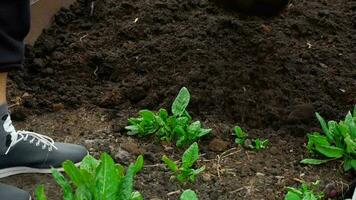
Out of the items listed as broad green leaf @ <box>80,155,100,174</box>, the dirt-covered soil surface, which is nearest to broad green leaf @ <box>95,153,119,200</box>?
broad green leaf @ <box>80,155,100,174</box>

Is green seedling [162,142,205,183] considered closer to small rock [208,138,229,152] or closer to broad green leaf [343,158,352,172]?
small rock [208,138,229,152]

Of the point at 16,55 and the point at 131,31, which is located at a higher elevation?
the point at 16,55

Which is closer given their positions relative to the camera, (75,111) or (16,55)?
(16,55)

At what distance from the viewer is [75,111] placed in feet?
8.34

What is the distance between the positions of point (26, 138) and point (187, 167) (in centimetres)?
50

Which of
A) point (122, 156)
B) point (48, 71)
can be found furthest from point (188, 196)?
point (48, 71)

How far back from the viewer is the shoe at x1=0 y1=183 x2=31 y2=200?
6.56 ft

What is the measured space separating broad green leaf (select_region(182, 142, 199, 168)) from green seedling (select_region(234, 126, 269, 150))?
Answer: 8.6 inches

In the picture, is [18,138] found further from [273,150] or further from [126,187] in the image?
[273,150]

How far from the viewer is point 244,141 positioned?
2.35 metres

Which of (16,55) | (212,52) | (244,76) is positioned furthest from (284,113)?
(16,55)

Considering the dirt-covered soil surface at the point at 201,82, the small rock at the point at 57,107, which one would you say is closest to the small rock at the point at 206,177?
the dirt-covered soil surface at the point at 201,82

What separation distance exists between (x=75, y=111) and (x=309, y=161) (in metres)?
0.85

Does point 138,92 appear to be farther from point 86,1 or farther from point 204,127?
point 86,1
